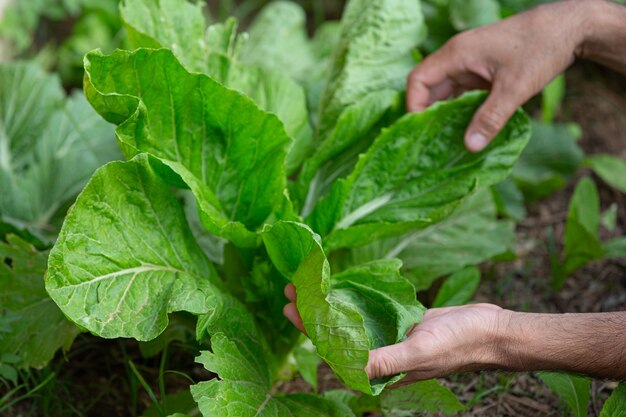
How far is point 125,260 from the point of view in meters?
1.63

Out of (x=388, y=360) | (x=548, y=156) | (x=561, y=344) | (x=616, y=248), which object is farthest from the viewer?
(x=548, y=156)

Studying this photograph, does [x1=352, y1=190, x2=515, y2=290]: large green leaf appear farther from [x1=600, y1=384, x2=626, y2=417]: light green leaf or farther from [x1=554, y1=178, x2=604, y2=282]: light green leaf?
[x1=600, y1=384, x2=626, y2=417]: light green leaf

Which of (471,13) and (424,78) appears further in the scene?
(471,13)

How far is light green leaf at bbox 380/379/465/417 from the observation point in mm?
1688

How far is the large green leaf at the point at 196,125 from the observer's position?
1659 millimetres

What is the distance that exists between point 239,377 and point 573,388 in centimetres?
73

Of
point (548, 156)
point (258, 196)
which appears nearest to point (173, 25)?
point (258, 196)

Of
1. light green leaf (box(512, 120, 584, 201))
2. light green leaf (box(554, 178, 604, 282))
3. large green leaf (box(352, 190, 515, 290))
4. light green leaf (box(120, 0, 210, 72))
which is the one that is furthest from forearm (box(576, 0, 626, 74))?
light green leaf (box(120, 0, 210, 72))

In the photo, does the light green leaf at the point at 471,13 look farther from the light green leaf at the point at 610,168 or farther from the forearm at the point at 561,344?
the forearm at the point at 561,344

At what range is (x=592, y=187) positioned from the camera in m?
2.36

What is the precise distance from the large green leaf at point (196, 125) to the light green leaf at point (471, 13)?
3.75ft

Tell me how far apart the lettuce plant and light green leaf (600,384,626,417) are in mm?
431

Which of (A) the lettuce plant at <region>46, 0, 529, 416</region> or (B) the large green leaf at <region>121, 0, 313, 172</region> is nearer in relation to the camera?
(A) the lettuce plant at <region>46, 0, 529, 416</region>

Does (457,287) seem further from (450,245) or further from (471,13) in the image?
(471,13)
